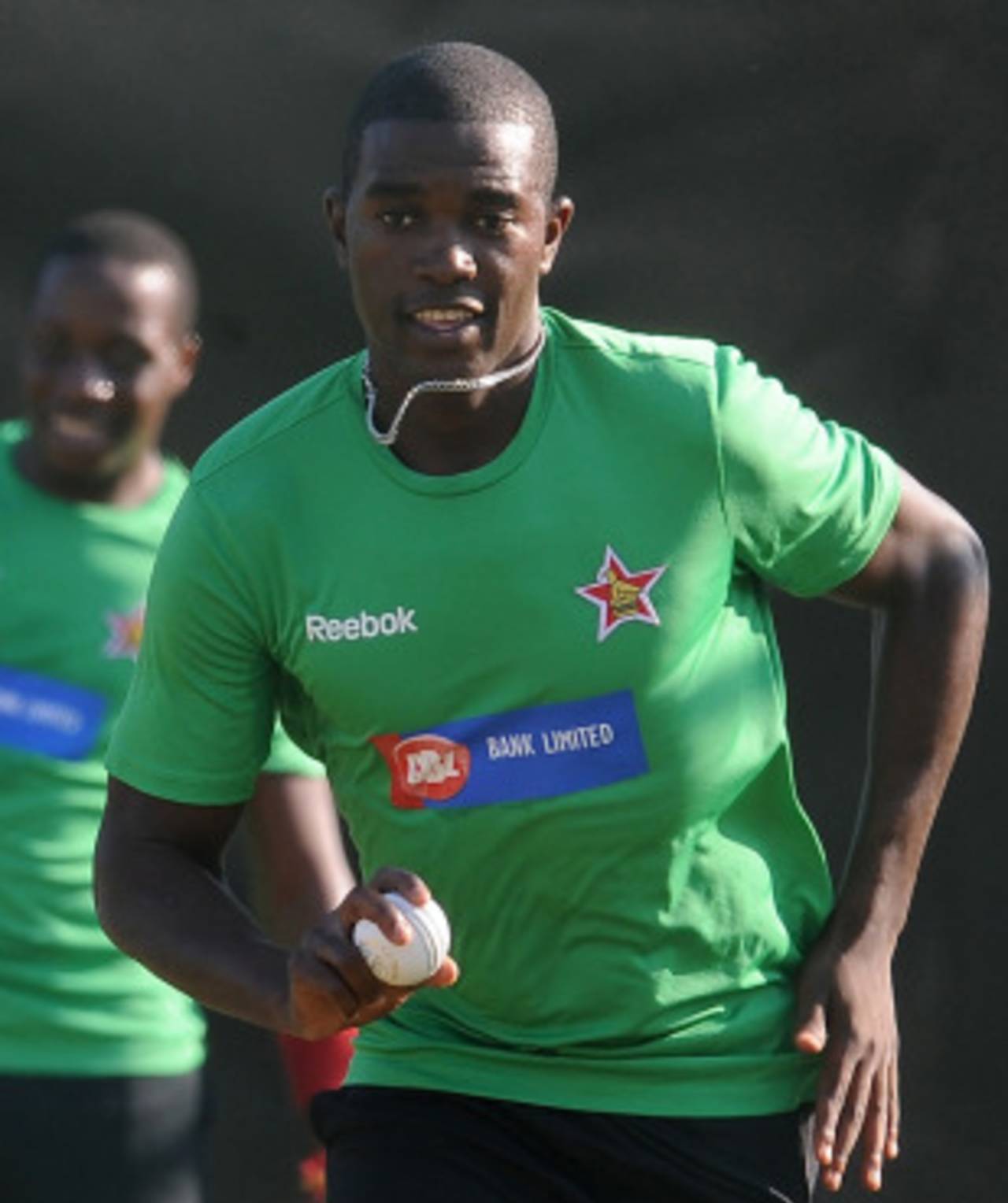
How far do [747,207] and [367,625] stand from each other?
2353 millimetres

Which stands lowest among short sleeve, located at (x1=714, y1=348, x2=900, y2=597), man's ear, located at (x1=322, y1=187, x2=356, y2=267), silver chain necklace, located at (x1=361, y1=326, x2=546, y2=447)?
short sleeve, located at (x1=714, y1=348, x2=900, y2=597)

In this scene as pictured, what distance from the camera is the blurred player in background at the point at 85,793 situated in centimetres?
527

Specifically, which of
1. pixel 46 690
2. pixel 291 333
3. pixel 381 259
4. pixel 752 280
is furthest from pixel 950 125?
pixel 381 259

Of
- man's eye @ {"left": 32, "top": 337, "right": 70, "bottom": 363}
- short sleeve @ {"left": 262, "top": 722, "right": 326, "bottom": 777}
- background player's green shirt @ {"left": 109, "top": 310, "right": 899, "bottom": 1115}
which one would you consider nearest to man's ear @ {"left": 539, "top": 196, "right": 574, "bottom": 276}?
background player's green shirt @ {"left": 109, "top": 310, "right": 899, "bottom": 1115}

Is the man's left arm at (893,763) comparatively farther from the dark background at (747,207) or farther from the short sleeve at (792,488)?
the dark background at (747,207)

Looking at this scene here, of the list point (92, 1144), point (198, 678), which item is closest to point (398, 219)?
point (198, 678)

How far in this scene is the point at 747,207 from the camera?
19.9ft

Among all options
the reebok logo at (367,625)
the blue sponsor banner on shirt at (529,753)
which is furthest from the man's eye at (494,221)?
the blue sponsor banner on shirt at (529,753)

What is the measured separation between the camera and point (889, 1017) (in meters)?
4.03

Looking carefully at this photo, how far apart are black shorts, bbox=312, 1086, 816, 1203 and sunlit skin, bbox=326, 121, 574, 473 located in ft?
2.52

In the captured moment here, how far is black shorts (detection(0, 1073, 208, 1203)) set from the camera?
527 cm

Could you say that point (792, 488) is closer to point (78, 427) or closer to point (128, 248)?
point (78, 427)

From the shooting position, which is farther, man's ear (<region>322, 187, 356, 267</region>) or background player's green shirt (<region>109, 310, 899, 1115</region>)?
man's ear (<region>322, 187, 356, 267</region>)

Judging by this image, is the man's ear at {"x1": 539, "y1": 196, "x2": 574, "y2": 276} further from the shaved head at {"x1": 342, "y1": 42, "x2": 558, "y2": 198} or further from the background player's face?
the background player's face
